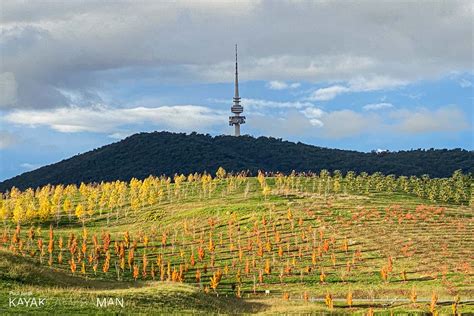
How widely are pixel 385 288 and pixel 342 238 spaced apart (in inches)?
1268

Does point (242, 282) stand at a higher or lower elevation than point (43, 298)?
lower

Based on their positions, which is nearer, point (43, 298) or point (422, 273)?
point (43, 298)

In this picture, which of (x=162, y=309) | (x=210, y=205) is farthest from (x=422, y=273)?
(x=210, y=205)

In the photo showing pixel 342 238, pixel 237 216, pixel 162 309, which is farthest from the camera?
pixel 237 216

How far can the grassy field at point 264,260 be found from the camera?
64.7 meters

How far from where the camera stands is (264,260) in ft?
390

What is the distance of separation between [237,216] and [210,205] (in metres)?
21.7

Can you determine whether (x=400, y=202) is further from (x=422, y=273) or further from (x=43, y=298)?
(x=43, y=298)

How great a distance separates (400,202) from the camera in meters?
170

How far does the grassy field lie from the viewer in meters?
64.7

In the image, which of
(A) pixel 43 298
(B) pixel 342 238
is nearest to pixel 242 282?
(B) pixel 342 238

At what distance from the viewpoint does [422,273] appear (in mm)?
103812

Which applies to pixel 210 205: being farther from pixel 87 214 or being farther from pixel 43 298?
pixel 43 298

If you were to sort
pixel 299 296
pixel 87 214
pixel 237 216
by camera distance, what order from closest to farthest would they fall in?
pixel 299 296
pixel 237 216
pixel 87 214
